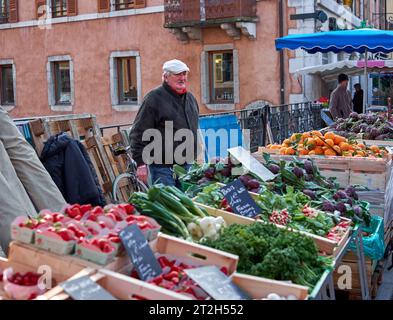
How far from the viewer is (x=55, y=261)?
2455mm

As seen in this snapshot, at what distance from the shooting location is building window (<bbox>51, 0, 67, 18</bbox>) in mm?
22047

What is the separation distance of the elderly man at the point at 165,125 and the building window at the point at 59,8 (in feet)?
58.2

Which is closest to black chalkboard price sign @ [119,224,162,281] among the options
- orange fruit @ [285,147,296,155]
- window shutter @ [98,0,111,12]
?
orange fruit @ [285,147,296,155]

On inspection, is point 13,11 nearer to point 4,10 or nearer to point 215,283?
point 4,10

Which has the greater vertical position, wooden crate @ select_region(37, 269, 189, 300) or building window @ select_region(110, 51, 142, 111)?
building window @ select_region(110, 51, 142, 111)

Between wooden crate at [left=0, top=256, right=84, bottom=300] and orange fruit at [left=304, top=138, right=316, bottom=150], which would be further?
orange fruit at [left=304, top=138, right=316, bottom=150]

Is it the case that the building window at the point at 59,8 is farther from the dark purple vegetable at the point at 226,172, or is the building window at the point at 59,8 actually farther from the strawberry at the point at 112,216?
the strawberry at the point at 112,216

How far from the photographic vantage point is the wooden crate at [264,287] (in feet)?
8.01

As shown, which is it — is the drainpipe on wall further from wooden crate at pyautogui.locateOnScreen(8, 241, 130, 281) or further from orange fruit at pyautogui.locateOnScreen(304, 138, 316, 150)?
wooden crate at pyautogui.locateOnScreen(8, 241, 130, 281)

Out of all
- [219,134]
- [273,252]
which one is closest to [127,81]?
[219,134]

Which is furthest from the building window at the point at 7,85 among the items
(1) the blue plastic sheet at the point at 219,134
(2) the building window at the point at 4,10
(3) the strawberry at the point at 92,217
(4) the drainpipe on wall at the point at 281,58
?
(3) the strawberry at the point at 92,217

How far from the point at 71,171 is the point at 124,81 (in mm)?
16378

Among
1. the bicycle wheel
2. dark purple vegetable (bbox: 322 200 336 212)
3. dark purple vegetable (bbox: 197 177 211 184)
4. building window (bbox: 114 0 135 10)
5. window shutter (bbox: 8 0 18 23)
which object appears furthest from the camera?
window shutter (bbox: 8 0 18 23)

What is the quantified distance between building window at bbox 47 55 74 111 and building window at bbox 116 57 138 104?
2.08m
